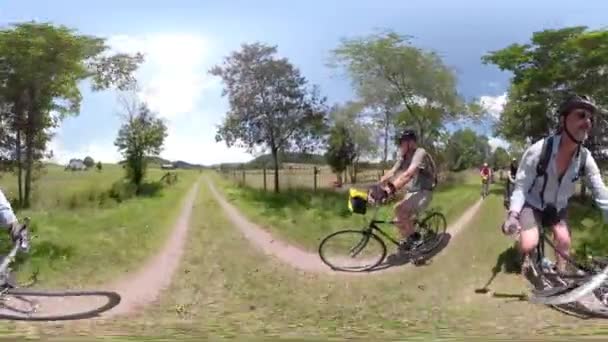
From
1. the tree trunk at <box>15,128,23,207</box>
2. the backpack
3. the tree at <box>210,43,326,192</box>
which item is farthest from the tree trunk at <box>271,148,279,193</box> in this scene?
the tree trunk at <box>15,128,23,207</box>

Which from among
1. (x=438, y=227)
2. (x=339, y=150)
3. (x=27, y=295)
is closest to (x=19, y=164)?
(x=27, y=295)

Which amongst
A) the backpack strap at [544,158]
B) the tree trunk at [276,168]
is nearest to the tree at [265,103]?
the tree trunk at [276,168]

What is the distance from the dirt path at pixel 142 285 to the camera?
2.04 meters

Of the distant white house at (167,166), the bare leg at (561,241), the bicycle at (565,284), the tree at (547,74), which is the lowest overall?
the bicycle at (565,284)

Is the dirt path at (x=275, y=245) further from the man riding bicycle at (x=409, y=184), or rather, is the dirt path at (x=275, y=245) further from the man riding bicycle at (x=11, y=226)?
the man riding bicycle at (x=11, y=226)

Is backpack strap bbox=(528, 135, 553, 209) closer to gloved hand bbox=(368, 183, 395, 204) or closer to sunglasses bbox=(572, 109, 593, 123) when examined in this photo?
sunglasses bbox=(572, 109, 593, 123)

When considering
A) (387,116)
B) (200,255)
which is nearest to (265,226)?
(200,255)

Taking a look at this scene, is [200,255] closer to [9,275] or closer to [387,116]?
[9,275]

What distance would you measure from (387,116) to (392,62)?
263mm

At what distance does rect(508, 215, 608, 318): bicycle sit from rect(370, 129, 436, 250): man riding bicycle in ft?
2.42

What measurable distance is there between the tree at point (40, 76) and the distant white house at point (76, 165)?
22cm

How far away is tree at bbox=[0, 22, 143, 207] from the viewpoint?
2326 millimetres

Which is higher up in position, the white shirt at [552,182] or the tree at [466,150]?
the tree at [466,150]

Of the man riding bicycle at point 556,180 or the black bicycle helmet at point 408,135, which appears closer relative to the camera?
the man riding bicycle at point 556,180
